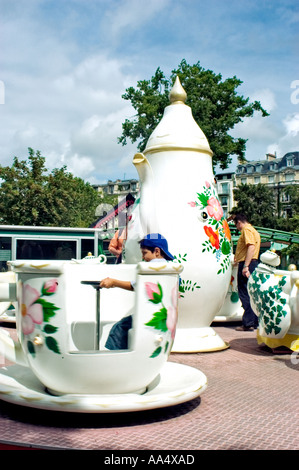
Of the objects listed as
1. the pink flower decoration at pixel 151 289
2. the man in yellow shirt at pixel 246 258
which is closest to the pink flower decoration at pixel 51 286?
the pink flower decoration at pixel 151 289

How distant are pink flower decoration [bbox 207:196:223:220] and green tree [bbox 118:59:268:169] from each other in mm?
15879

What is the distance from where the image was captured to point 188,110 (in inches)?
241

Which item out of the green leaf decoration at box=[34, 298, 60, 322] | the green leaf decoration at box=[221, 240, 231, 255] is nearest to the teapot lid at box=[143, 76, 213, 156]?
the green leaf decoration at box=[221, 240, 231, 255]

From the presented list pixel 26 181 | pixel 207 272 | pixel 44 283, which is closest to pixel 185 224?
pixel 207 272

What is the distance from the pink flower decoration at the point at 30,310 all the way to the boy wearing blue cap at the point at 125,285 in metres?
0.42

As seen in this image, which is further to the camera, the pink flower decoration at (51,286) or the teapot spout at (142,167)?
the teapot spout at (142,167)

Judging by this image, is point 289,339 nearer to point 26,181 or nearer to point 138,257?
point 138,257

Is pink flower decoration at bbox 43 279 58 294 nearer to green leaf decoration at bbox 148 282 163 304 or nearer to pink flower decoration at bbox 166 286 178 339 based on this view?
green leaf decoration at bbox 148 282 163 304

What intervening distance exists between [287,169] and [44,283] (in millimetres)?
71074

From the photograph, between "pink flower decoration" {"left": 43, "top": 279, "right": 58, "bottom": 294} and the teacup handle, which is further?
the teacup handle

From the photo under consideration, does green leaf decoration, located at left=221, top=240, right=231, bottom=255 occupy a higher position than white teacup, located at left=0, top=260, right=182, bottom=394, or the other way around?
green leaf decoration, located at left=221, top=240, right=231, bottom=255

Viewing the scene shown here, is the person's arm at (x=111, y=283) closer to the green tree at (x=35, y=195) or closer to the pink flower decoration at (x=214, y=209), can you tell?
the pink flower decoration at (x=214, y=209)

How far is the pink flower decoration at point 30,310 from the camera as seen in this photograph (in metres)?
3.11

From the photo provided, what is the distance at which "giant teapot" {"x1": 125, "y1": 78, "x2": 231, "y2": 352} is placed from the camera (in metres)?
5.41
